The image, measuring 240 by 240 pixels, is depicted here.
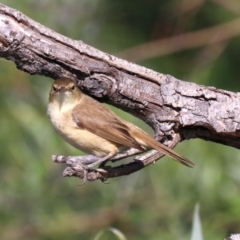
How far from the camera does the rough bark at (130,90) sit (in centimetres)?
275

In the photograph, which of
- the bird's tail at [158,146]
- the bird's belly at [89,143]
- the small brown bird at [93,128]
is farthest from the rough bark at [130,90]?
the bird's belly at [89,143]

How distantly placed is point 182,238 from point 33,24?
1.83 meters

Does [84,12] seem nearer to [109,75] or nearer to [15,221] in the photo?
[15,221]

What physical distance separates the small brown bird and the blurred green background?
757 millimetres

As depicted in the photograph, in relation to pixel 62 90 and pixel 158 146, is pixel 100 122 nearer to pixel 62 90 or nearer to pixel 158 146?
pixel 62 90

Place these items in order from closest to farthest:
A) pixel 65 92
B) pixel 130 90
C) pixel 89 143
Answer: pixel 130 90
pixel 65 92
pixel 89 143

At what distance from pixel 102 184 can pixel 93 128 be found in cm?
123

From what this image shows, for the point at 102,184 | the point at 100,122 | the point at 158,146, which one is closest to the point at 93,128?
the point at 100,122

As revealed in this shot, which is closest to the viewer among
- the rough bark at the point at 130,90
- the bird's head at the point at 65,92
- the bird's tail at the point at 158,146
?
the rough bark at the point at 130,90

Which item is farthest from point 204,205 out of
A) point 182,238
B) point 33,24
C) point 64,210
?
point 33,24

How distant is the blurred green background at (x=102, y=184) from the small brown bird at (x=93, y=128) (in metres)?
0.76

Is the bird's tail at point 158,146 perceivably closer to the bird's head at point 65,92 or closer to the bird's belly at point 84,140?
the bird's belly at point 84,140

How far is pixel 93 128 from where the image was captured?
142 inches

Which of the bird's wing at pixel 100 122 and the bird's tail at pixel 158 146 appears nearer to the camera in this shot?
the bird's tail at pixel 158 146
